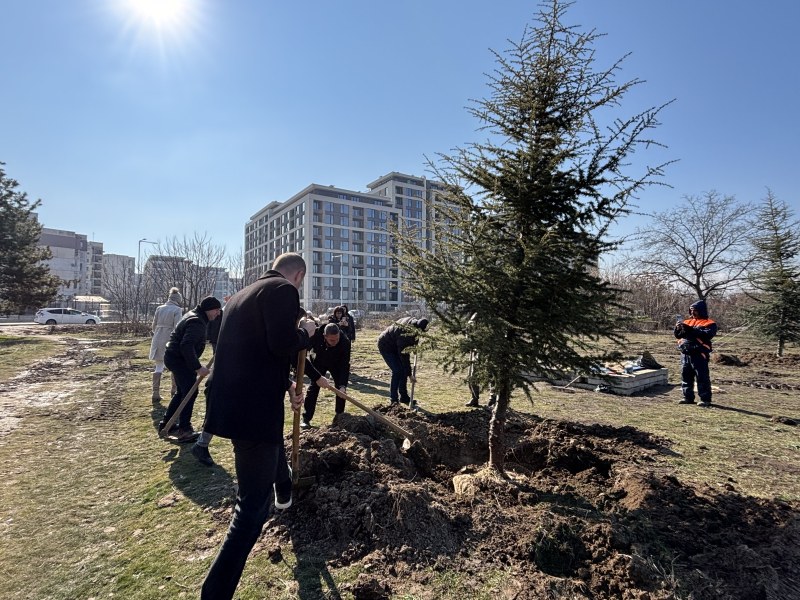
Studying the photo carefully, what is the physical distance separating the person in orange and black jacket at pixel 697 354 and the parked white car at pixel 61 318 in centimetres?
4282

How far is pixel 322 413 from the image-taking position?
24.1ft

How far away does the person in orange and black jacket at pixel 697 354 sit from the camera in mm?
8484

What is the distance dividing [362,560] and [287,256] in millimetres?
2137

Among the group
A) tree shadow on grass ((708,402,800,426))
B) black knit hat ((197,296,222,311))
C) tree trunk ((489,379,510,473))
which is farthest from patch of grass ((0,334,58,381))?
tree shadow on grass ((708,402,800,426))

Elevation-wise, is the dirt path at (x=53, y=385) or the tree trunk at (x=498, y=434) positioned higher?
the tree trunk at (x=498, y=434)

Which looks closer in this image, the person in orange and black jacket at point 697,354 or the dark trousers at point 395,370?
the dark trousers at point 395,370

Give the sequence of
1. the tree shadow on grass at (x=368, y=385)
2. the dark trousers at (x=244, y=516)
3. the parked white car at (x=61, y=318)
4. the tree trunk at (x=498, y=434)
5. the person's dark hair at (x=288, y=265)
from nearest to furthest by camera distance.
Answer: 1. the dark trousers at (x=244, y=516)
2. the person's dark hair at (x=288, y=265)
3. the tree trunk at (x=498, y=434)
4. the tree shadow on grass at (x=368, y=385)
5. the parked white car at (x=61, y=318)

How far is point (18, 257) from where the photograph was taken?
21.7 m

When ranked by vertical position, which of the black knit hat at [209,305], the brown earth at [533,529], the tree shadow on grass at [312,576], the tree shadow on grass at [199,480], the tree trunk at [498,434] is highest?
the black knit hat at [209,305]

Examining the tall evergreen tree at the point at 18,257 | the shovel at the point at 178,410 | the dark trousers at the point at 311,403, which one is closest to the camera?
the shovel at the point at 178,410

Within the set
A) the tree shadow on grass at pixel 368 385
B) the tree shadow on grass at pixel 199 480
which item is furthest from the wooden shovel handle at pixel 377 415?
the tree shadow on grass at pixel 368 385

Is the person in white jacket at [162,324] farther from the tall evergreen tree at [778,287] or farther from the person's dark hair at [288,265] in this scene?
the tall evergreen tree at [778,287]

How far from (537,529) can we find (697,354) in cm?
765

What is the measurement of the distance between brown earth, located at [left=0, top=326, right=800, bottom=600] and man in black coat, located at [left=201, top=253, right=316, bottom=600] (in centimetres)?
71
